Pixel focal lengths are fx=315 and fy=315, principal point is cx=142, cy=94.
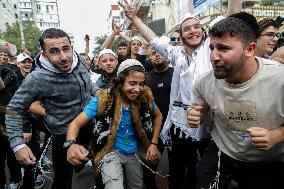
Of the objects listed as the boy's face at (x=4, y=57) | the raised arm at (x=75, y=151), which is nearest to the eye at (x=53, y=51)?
the raised arm at (x=75, y=151)

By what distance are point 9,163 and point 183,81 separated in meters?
2.71

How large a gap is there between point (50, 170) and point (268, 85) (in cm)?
435

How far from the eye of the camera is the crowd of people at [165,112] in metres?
2.18

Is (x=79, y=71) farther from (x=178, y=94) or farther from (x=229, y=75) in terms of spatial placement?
(x=229, y=75)

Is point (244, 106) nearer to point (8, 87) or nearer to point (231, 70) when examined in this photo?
point (231, 70)

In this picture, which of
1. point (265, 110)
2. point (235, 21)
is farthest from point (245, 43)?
point (265, 110)

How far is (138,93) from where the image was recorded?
314 centimetres

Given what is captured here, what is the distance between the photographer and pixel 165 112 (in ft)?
14.5

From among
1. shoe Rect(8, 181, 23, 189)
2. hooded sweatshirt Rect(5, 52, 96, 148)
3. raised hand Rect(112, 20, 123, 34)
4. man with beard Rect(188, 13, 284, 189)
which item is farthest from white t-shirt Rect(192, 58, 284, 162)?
raised hand Rect(112, 20, 123, 34)

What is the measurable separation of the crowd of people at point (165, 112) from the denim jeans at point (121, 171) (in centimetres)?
1

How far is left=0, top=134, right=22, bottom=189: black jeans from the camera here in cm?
394

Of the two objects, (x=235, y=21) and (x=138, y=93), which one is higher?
(x=235, y=21)

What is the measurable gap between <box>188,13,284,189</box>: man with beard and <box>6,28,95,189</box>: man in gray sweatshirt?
1.40m

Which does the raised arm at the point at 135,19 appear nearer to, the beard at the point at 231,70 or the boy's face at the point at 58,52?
the boy's face at the point at 58,52
